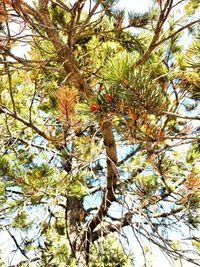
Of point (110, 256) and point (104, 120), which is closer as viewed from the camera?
point (104, 120)

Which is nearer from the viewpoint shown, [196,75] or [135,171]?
[196,75]

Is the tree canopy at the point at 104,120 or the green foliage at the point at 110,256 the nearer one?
the tree canopy at the point at 104,120

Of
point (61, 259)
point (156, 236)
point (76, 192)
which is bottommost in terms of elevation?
point (156, 236)

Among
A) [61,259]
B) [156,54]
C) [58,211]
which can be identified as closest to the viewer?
[156,54]

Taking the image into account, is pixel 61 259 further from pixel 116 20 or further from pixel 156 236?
pixel 116 20

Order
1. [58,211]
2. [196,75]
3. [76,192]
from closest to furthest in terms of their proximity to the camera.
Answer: [196,75], [76,192], [58,211]

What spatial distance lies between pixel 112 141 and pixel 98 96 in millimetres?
550

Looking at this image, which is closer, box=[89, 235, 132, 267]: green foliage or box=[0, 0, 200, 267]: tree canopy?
box=[0, 0, 200, 267]: tree canopy

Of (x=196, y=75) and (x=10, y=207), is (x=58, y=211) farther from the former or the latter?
(x=196, y=75)

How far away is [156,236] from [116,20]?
52.3 inches

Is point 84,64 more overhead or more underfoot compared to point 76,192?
more overhead

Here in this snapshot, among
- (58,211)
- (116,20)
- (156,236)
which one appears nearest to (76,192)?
(156,236)

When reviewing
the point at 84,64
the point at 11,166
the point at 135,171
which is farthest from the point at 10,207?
the point at 84,64

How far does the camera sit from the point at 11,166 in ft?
7.56
